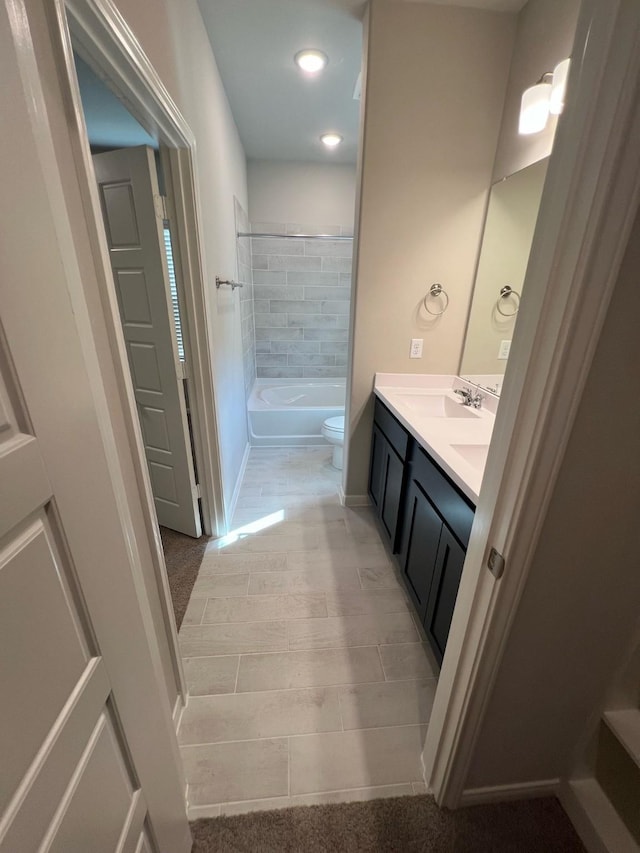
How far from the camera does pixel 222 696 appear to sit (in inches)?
52.8

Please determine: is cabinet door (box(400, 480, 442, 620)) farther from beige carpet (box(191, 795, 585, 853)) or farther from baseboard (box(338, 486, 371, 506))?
baseboard (box(338, 486, 371, 506))

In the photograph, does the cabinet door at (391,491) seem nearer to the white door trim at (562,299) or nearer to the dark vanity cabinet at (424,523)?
the dark vanity cabinet at (424,523)

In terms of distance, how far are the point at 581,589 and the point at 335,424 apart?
2.48m

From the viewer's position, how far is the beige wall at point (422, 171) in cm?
166

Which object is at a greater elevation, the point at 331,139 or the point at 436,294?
the point at 331,139

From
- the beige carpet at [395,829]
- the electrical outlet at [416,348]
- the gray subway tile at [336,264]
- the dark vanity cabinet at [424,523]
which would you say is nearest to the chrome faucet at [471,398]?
the electrical outlet at [416,348]

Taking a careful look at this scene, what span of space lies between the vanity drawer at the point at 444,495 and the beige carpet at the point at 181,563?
1.30m

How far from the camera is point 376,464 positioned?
227 cm

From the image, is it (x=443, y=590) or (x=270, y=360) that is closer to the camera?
(x=443, y=590)

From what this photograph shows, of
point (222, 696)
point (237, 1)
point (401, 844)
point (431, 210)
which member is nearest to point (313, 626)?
point (222, 696)

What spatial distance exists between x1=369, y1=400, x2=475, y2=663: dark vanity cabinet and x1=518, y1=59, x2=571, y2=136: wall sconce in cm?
141

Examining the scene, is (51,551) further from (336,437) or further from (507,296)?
(336,437)

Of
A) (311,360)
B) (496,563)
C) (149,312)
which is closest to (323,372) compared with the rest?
(311,360)

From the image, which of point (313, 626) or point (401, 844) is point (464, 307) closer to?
point (313, 626)
